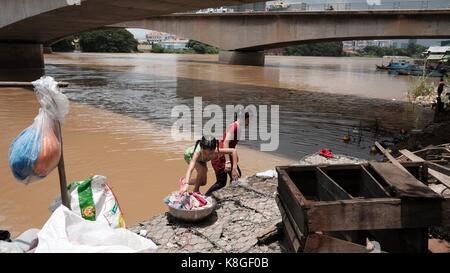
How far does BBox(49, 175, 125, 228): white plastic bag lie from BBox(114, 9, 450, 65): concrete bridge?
2727cm

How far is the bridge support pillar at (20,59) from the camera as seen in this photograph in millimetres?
25906

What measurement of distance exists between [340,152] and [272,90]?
1084 cm

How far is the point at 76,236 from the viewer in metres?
3.09

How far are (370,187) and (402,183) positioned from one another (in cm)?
42

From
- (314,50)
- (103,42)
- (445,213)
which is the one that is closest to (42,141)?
(445,213)

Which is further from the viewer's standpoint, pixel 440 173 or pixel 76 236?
pixel 440 173

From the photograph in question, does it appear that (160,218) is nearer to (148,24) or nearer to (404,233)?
(404,233)

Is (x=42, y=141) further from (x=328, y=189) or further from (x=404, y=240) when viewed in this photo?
(x=404, y=240)

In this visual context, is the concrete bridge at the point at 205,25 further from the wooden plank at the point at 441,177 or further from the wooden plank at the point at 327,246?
the wooden plank at the point at 327,246

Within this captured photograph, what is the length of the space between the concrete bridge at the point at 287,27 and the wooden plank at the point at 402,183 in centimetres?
2621

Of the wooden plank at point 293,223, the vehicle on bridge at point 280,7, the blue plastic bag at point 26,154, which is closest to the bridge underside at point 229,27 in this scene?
the vehicle on bridge at point 280,7

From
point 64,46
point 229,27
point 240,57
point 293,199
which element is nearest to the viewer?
point 293,199

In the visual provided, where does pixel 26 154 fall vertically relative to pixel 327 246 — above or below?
above

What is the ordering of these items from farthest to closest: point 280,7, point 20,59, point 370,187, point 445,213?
1. point 280,7
2. point 20,59
3. point 370,187
4. point 445,213
